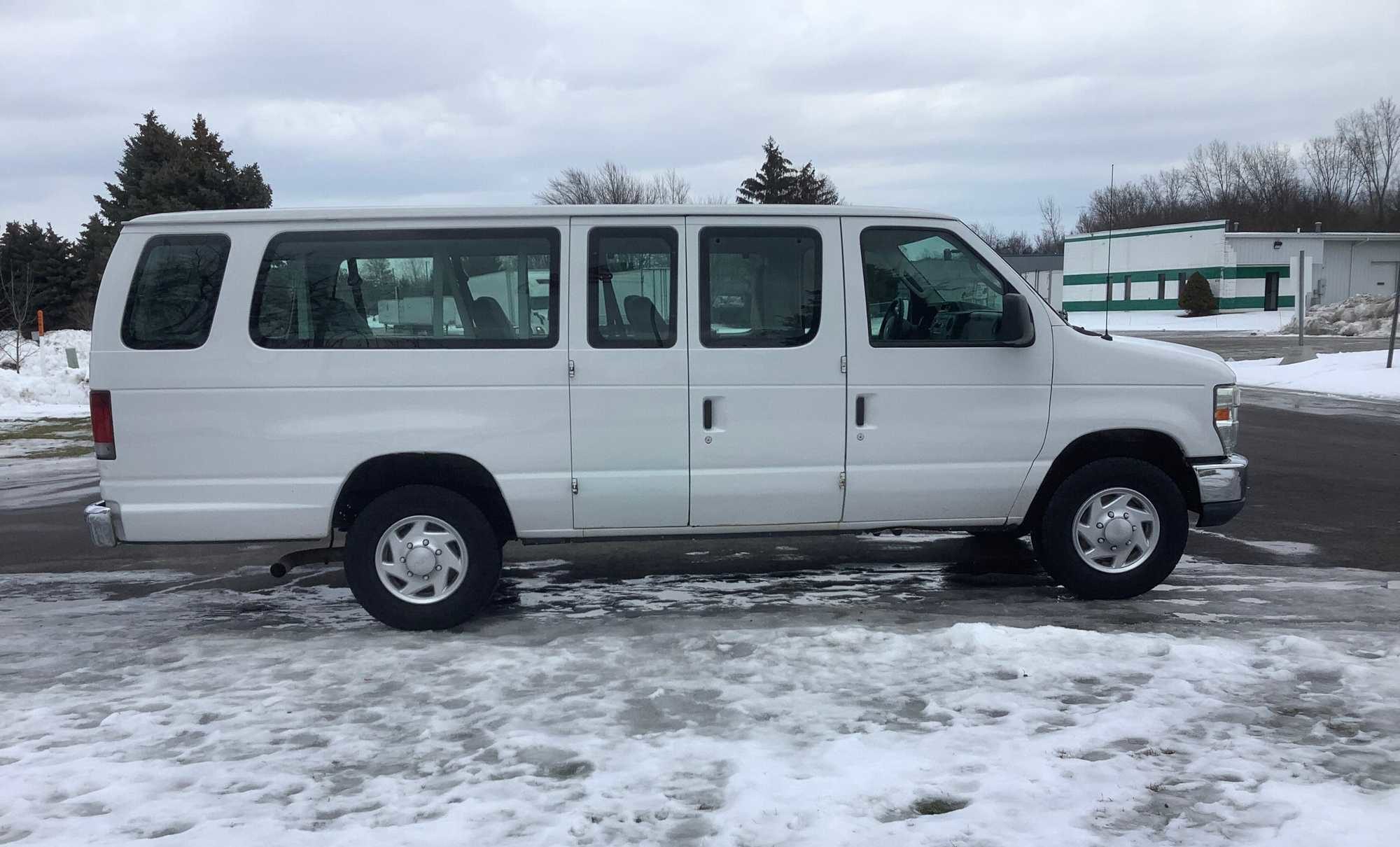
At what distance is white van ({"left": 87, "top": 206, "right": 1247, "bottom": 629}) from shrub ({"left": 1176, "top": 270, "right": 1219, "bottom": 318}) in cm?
5562

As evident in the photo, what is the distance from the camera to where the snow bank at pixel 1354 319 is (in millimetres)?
41062

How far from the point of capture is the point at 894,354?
19.6 ft

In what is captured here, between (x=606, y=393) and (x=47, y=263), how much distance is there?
48.1 metres

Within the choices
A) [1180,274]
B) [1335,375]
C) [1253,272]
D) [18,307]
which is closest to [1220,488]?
[1335,375]

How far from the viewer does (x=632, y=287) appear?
587 centimetres

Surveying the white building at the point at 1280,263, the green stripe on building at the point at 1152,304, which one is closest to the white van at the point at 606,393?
the white building at the point at 1280,263

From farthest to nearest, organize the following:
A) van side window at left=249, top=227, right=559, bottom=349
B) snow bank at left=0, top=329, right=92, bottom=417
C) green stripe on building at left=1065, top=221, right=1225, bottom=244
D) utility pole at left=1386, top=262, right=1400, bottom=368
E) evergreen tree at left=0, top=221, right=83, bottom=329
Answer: green stripe on building at left=1065, top=221, right=1225, bottom=244, evergreen tree at left=0, top=221, right=83, bottom=329, utility pole at left=1386, top=262, right=1400, bottom=368, snow bank at left=0, top=329, right=92, bottom=417, van side window at left=249, top=227, right=559, bottom=349

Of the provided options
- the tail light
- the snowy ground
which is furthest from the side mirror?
the tail light

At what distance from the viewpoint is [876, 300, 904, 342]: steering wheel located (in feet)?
19.6

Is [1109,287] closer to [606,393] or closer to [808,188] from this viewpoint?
[606,393]

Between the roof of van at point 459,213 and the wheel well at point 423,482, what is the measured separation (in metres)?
1.27

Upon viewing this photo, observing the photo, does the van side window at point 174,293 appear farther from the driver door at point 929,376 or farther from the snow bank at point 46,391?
the snow bank at point 46,391

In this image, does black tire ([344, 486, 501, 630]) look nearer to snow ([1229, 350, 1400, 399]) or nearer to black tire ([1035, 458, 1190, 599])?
black tire ([1035, 458, 1190, 599])

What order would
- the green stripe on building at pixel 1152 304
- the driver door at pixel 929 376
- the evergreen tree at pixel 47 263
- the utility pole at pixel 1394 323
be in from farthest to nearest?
the green stripe on building at pixel 1152 304 → the evergreen tree at pixel 47 263 → the utility pole at pixel 1394 323 → the driver door at pixel 929 376
